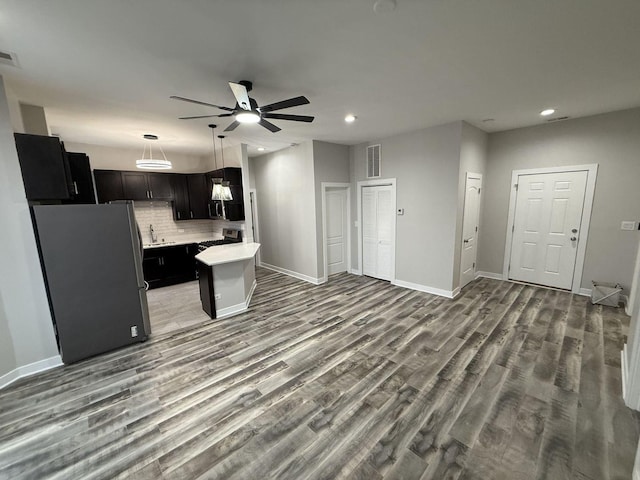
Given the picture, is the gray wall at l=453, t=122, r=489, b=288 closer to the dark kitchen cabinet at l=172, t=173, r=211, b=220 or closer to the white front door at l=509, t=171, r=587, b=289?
the white front door at l=509, t=171, r=587, b=289

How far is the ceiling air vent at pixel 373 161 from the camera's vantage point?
516 centimetres

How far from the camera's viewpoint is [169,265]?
546cm

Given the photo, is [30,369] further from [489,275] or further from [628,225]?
[628,225]

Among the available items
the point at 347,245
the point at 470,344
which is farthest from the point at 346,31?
the point at 347,245

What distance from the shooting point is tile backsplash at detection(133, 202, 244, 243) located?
225 inches

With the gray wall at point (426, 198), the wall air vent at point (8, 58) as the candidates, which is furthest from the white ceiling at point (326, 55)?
the gray wall at point (426, 198)

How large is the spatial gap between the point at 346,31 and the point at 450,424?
119 inches

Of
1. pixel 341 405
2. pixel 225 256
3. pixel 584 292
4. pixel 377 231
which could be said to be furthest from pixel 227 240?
pixel 584 292

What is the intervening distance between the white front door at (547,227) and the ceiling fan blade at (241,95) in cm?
496

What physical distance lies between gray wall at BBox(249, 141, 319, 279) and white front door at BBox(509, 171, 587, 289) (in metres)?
3.93

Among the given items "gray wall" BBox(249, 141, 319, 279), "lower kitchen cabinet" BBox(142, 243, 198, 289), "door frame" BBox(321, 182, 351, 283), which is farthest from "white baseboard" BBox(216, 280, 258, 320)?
"lower kitchen cabinet" BBox(142, 243, 198, 289)

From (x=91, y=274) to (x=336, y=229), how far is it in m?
4.15

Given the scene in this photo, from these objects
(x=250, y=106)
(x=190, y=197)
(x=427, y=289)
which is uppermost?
(x=250, y=106)

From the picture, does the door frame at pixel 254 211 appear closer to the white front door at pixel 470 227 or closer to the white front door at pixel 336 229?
the white front door at pixel 336 229
